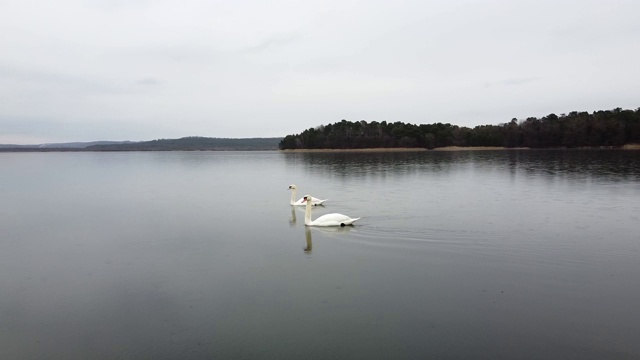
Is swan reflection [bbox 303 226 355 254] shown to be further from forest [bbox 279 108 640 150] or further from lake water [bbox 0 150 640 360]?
forest [bbox 279 108 640 150]

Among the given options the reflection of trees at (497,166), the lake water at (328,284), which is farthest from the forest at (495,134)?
the lake water at (328,284)

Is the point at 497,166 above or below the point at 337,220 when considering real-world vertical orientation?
below

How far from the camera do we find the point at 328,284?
28.2 ft

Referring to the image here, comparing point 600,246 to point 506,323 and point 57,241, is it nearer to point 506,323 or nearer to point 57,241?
point 506,323

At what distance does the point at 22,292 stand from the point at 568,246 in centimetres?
1108

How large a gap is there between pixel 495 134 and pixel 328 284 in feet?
370

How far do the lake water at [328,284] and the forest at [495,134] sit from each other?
274ft

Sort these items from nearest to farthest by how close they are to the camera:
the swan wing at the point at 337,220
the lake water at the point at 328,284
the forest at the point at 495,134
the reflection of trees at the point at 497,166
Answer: the lake water at the point at 328,284 → the swan wing at the point at 337,220 → the reflection of trees at the point at 497,166 → the forest at the point at 495,134

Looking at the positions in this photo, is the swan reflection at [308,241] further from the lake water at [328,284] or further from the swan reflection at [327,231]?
the lake water at [328,284]

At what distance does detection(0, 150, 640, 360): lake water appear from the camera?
6302mm

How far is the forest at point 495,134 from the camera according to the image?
88.6m

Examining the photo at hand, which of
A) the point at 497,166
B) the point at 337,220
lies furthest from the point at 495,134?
the point at 337,220

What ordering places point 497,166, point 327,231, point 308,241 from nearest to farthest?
1. point 308,241
2. point 327,231
3. point 497,166

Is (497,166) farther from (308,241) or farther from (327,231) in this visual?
(308,241)
